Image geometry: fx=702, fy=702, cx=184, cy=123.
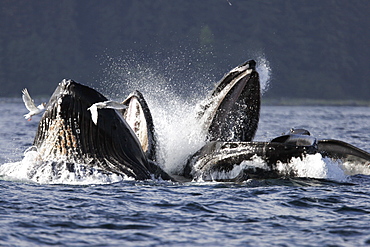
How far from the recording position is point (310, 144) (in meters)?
10.4

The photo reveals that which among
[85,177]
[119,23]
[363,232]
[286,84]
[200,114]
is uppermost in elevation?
[119,23]

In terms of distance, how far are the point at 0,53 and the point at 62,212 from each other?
75902mm

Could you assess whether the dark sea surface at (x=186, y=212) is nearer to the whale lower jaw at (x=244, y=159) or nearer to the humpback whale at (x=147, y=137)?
the whale lower jaw at (x=244, y=159)

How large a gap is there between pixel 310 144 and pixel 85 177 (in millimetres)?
3327

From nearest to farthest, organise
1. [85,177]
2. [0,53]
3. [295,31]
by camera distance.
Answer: [85,177] < [0,53] < [295,31]

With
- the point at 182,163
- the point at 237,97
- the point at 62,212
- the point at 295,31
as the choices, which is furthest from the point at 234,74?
the point at 295,31

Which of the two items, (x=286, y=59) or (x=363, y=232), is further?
(x=286, y=59)

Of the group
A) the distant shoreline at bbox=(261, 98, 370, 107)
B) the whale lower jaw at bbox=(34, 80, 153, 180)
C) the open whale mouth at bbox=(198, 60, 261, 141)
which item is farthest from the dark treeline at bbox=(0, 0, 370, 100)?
the whale lower jaw at bbox=(34, 80, 153, 180)

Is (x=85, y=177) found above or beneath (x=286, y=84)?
beneath

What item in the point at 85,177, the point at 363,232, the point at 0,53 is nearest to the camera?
the point at 363,232

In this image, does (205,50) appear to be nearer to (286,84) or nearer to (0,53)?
(286,84)

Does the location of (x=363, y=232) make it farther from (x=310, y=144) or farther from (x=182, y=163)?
(x=182, y=163)

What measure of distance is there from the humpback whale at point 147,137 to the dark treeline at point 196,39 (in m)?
63.6

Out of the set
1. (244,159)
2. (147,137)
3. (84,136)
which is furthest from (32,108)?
(244,159)
